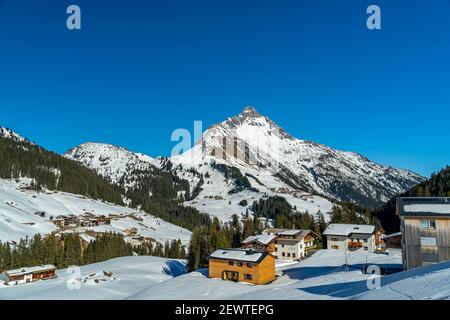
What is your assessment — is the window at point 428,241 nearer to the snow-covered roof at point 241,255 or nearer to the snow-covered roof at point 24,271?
the snow-covered roof at point 241,255

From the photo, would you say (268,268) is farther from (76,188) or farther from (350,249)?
(76,188)

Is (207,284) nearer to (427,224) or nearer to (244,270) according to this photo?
(244,270)

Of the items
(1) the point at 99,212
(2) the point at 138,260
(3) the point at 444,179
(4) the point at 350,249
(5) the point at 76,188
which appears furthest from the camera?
(5) the point at 76,188

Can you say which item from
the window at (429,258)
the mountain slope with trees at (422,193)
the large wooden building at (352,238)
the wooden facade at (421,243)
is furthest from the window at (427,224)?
the mountain slope with trees at (422,193)

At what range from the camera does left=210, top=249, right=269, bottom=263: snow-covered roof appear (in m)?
47.6

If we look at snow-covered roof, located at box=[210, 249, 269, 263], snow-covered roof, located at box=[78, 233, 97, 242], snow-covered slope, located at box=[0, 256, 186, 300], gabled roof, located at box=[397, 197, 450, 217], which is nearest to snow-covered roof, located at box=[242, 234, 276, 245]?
snow-covered slope, located at box=[0, 256, 186, 300]

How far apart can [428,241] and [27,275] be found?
63.6 metres

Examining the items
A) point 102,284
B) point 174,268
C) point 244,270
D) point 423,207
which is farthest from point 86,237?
point 423,207

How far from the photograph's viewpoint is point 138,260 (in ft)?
262

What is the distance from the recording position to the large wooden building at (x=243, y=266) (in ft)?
152

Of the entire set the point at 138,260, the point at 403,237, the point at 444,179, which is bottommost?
the point at 138,260
